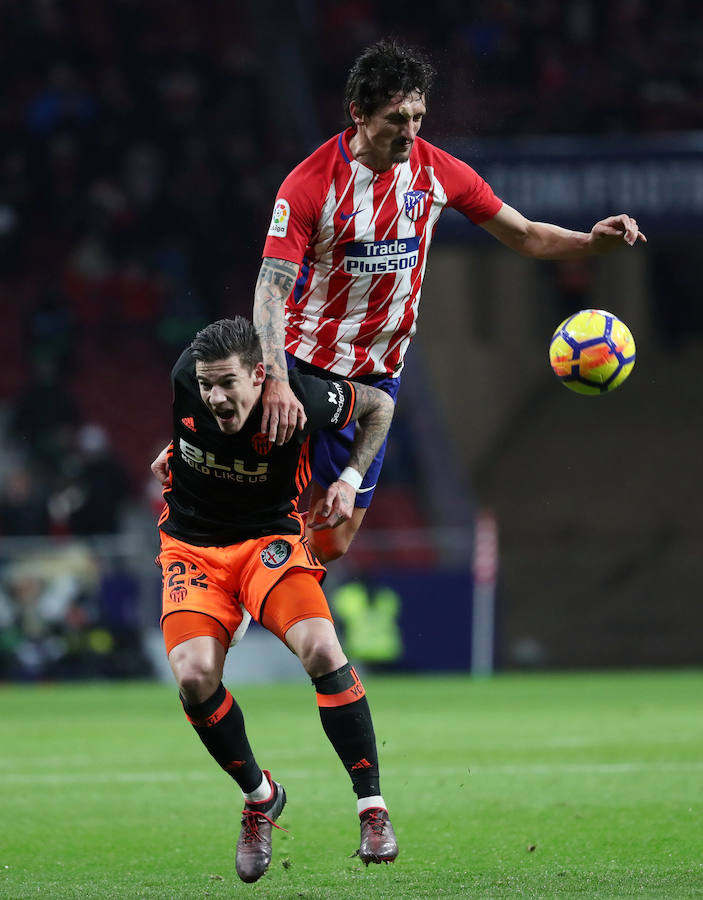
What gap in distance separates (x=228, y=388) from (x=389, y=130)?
125 cm

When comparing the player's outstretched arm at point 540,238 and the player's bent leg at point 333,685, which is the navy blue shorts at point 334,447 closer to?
the player's outstretched arm at point 540,238

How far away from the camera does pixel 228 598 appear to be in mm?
5684

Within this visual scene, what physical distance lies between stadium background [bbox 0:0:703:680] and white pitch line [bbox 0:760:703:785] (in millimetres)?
6432

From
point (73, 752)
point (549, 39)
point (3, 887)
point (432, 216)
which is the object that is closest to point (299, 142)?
point (549, 39)

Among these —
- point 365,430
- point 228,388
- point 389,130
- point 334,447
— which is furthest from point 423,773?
point 389,130

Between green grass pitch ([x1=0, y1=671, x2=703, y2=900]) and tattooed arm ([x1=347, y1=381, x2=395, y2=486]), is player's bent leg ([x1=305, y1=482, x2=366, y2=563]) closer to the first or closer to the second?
tattooed arm ([x1=347, y1=381, x2=395, y2=486])

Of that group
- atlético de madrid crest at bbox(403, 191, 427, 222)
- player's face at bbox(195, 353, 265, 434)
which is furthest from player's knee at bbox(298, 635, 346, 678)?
atlético de madrid crest at bbox(403, 191, 427, 222)

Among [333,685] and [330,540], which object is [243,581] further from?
[330,540]

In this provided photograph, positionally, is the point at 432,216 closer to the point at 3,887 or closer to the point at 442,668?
the point at 3,887

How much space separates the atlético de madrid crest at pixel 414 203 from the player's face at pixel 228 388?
1.15 metres

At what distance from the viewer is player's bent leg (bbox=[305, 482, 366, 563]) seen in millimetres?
6730

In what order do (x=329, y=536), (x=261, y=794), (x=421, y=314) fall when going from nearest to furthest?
(x=261, y=794), (x=329, y=536), (x=421, y=314)

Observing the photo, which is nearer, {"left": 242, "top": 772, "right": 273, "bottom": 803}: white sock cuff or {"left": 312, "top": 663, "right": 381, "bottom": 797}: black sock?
{"left": 312, "top": 663, "right": 381, "bottom": 797}: black sock

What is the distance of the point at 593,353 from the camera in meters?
6.18
